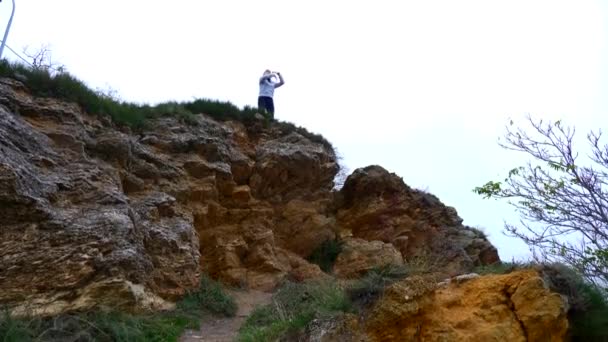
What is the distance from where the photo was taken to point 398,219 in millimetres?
14547

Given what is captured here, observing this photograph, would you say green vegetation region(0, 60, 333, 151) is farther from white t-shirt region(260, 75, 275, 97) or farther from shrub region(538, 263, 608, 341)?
shrub region(538, 263, 608, 341)

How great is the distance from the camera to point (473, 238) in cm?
1484

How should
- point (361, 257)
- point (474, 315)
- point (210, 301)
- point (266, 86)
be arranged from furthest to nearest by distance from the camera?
point (266, 86) → point (361, 257) → point (210, 301) → point (474, 315)

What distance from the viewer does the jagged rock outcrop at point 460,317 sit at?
19.2 feet

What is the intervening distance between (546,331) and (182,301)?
557cm

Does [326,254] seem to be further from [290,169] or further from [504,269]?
[504,269]

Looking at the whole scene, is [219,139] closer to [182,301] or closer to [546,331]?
[182,301]

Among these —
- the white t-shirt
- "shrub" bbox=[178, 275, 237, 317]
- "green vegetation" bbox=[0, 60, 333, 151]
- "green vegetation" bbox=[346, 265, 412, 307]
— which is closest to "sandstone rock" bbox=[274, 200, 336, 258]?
"green vegetation" bbox=[0, 60, 333, 151]

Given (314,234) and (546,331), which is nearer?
(546,331)

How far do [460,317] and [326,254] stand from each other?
24.5 feet

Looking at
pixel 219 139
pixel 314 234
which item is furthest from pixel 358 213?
pixel 219 139

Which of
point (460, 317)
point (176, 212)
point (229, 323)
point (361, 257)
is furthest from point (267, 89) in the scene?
point (460, 317)

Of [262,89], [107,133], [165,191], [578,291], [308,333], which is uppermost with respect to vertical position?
[262,89]

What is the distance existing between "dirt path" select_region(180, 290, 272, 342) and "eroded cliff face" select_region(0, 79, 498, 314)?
1.93ft
